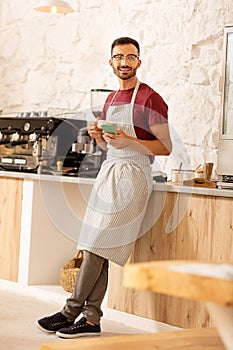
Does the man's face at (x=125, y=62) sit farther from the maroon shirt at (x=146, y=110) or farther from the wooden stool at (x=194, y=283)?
the wooden stool at (x=194, y=283)

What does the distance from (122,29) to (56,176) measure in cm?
132

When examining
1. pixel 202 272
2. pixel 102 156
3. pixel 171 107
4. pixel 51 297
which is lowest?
pixel 51 297

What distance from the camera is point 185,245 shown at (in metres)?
3.79

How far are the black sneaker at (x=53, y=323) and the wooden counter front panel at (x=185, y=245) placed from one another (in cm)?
40

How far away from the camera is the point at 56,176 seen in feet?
15.0

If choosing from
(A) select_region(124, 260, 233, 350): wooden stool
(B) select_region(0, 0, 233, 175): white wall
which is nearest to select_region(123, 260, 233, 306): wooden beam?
(A) select_region(124, 260, 233, 350): wooden stool

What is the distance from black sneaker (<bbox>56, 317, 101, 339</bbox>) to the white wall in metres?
1.43

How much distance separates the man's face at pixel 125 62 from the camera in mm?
3852

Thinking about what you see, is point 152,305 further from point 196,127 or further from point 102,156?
point 196,127

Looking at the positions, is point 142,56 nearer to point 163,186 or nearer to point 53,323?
point 163,186

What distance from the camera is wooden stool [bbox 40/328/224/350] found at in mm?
1562

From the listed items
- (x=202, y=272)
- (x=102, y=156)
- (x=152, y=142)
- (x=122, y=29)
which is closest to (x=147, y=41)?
(x=122, y=29)

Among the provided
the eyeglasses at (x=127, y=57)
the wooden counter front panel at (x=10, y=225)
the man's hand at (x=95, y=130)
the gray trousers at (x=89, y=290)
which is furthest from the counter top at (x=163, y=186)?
the eyeglasses at (x=127, y=57)

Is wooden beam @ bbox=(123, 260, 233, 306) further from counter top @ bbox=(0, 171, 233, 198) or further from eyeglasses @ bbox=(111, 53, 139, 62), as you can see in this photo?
eyeglasses @ bbox=(111, 53, 139, 62)
